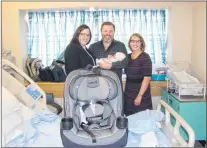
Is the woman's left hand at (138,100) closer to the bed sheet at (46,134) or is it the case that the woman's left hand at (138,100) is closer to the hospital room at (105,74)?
the hospital room at (105,74)

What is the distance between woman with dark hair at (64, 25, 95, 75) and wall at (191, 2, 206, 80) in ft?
2.96

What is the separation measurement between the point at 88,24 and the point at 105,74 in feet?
2.88

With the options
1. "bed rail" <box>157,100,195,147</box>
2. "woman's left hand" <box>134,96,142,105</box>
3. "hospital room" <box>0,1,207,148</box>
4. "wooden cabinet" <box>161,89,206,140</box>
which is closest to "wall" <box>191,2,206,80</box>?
"hospital room" <box>0,1,207,148</box>

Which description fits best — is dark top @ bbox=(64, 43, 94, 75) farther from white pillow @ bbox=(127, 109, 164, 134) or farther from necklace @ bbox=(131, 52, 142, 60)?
white pillow @ bbox=(127, 109, 164, 134)

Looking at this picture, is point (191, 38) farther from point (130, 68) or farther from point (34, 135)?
point (34, 135)

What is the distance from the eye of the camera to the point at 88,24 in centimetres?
212

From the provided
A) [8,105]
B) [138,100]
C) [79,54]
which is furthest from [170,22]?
[8,105]

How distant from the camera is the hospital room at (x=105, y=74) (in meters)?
1.28

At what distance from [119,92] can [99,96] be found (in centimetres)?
13

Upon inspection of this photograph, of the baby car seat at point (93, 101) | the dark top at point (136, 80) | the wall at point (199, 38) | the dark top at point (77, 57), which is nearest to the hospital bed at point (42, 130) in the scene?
the baby car seat at point (93, 101)

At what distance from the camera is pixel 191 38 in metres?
1.97

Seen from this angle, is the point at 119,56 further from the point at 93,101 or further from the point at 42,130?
the point at 42,130

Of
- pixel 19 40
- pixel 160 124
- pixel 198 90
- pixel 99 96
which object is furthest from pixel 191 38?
pixel 19 40

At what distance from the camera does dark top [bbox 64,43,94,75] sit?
1.58 m
